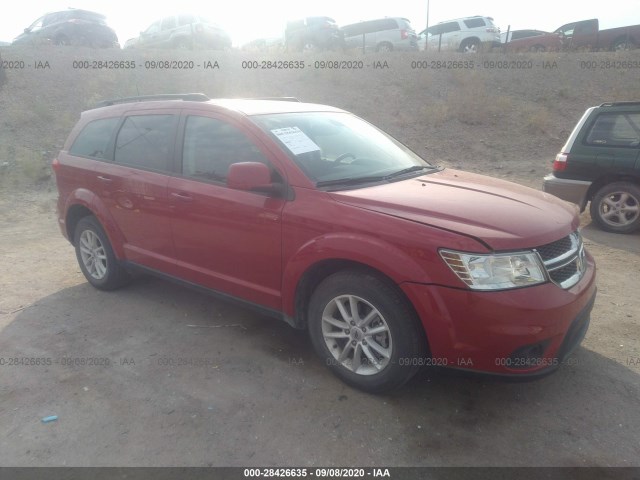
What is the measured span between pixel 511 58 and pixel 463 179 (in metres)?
18.1

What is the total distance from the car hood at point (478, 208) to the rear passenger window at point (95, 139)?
8.66 ft

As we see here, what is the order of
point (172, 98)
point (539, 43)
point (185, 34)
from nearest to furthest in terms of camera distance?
point (172, 98) → point (185, 34) → point (539, 43)

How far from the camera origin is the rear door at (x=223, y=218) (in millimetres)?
3396

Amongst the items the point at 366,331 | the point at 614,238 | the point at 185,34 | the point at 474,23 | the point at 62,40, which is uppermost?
the point at 474,23

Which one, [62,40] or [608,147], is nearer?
[608,147]

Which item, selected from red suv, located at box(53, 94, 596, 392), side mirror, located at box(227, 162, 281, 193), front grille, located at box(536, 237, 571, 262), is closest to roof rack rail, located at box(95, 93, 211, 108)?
red suv, located at box(53, 94, 596, 392)

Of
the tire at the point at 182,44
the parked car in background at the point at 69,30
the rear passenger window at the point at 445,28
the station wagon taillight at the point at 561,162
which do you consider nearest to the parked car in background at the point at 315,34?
the tire at the point at 182,44

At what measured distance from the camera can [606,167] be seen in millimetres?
6559

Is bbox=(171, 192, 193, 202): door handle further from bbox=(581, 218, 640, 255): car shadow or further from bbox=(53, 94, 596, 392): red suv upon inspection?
bbox=(581, 218, 640, 255): car shadow

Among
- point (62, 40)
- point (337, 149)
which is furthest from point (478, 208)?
point (62, 40)

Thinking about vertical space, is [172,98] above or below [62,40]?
below

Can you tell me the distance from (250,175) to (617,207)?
216 inches

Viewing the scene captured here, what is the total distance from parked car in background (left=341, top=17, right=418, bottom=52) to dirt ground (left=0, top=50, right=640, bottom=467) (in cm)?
1910

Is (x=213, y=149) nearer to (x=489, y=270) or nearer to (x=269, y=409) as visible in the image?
(x=269, y=409)
